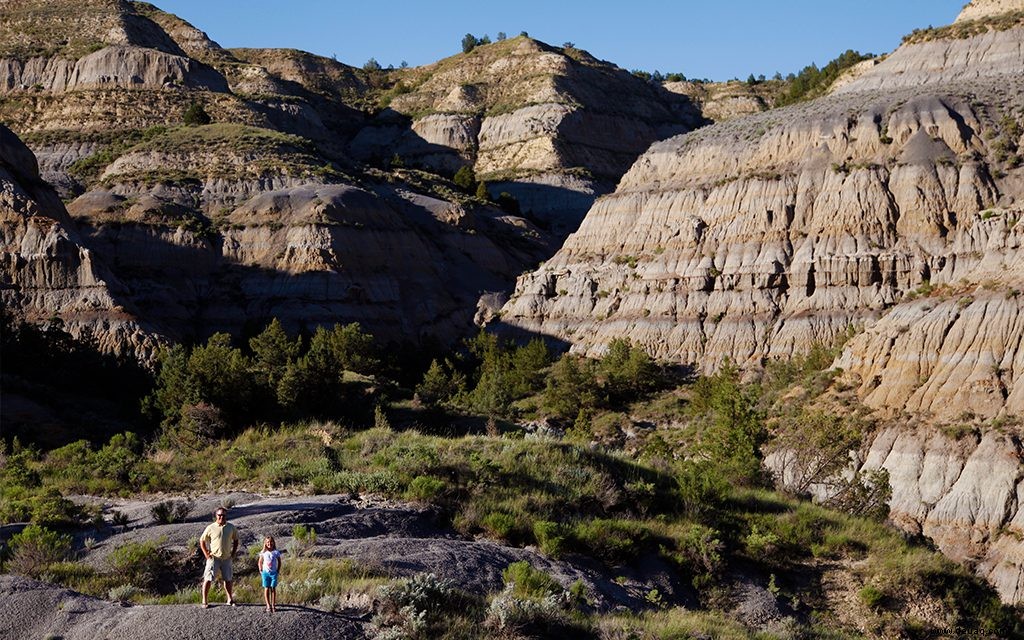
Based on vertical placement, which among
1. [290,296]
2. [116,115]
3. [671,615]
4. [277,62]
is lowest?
[671,615]

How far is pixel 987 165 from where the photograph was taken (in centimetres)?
5303

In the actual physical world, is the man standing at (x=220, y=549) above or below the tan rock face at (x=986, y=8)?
below

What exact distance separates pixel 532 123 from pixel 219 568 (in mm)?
99386

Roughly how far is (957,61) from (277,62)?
101142mm

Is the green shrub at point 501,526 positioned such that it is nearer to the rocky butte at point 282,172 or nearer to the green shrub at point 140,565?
the green shrub at point 140,565

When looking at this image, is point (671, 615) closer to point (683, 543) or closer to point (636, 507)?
point (683, 543)

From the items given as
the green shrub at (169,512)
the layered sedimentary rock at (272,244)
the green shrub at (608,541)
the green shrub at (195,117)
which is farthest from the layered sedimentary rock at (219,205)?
the green shrub at (608,541)

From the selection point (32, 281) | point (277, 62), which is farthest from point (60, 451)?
point (277, 62)

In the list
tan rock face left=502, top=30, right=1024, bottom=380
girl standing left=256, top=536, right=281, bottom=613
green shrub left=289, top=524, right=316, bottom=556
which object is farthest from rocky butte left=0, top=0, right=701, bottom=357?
girl standing left=256, top=536, right=281, bottom=613

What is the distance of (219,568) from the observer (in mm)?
13055

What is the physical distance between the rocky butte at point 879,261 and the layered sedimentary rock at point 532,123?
29.2 m

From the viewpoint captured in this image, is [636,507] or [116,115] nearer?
[636,507]

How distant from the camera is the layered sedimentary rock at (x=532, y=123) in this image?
102m

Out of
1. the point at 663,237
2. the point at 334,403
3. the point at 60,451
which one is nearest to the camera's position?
the point at 60,451
